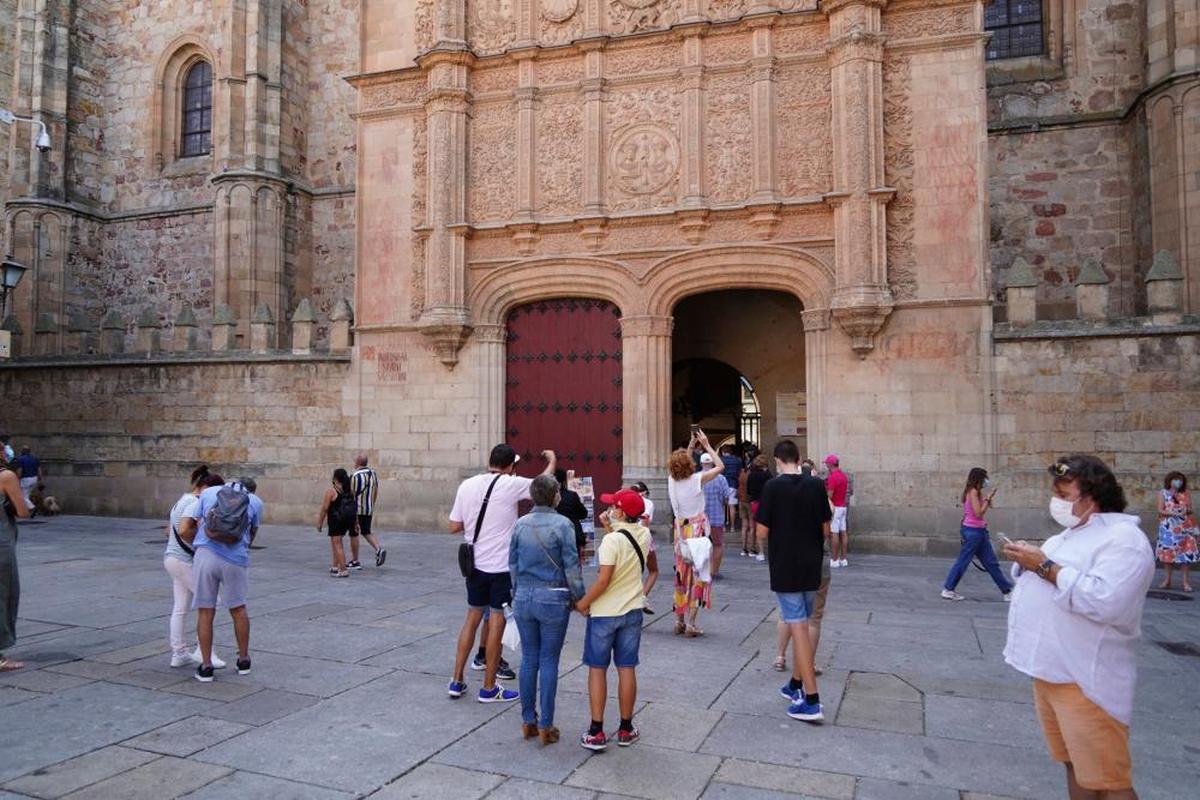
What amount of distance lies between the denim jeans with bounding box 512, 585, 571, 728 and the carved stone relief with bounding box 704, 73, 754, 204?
397 inches

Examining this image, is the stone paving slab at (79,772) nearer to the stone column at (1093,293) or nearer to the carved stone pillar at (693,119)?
the carved stone pillar at (693,119)

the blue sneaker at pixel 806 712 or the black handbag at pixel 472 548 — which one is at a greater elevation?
the black handbag at pixel 472 548

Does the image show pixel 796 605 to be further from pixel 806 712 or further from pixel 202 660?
pixel 202 660

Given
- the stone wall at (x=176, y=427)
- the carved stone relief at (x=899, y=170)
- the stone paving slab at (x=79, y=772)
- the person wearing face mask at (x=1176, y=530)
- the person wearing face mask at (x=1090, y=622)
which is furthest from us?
the stone wall at (x=176, y=427)

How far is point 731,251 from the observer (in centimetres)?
1336

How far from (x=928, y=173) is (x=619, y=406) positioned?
20.2 ft

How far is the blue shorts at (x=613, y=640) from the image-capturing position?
4.52m

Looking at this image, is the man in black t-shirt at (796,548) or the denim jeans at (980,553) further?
the denim jeans at (980,553)

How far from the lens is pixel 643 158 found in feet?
45.4

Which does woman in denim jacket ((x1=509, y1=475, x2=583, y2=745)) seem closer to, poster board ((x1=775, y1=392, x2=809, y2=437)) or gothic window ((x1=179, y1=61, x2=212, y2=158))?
poster board ((x1=775, y1=392, x2=809, y2=437))

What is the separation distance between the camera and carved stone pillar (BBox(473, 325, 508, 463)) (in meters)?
14.4

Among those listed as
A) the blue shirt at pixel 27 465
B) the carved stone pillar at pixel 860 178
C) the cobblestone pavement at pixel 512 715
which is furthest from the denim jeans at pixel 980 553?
the blue shirt at pixel 27 465

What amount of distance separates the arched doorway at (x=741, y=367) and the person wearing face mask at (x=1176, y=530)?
7329 mm

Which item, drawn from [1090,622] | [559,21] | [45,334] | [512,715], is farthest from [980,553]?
[45,334]
